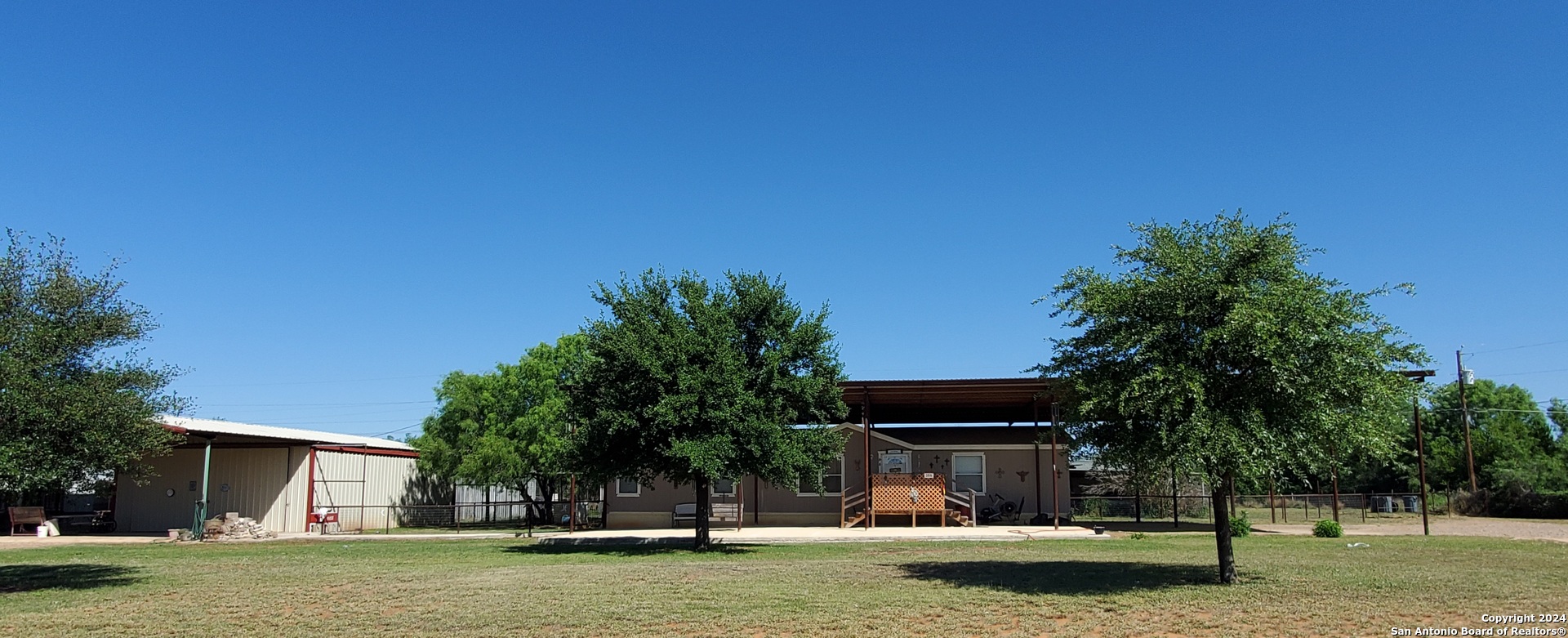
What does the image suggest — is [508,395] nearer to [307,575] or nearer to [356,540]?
[356,540]

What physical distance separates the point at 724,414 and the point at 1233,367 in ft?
30.1

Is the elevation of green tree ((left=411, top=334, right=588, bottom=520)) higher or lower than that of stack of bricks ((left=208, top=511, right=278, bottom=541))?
higher

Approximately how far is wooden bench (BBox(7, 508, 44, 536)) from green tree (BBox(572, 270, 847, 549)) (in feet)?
68.0

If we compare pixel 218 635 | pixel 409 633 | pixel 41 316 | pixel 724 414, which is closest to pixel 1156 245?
pixel 724 414

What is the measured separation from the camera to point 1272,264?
1281 centimetres

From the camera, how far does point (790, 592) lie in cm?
1295

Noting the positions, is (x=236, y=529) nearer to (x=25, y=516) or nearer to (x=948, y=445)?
(x=25, y=516)

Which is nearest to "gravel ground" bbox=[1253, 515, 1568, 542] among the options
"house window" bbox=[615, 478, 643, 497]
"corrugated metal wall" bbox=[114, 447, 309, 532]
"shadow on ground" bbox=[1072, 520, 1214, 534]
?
"shadow on ground" bbox=[1072, 520, 1214, 534]

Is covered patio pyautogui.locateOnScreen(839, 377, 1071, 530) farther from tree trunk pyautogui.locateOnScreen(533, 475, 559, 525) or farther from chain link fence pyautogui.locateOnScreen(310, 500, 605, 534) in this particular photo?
tree trunk pyautogui.locateOnScreen(533, 475, 559, 525)

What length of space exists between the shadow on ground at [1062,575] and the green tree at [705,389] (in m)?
4.20

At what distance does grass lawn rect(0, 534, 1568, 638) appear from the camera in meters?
10.6

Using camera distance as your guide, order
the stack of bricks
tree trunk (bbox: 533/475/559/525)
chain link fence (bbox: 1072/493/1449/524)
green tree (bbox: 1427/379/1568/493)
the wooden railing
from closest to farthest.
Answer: the stack of bricks < the wooden railing < chain link fence (bbox: 1072/493/1449/524) < tree trunk (bbox: 533/475/559/525) < green tree (bbox: 1427/379/1568/493)

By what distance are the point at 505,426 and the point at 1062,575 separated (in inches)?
947

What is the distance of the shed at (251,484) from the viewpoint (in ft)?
103
